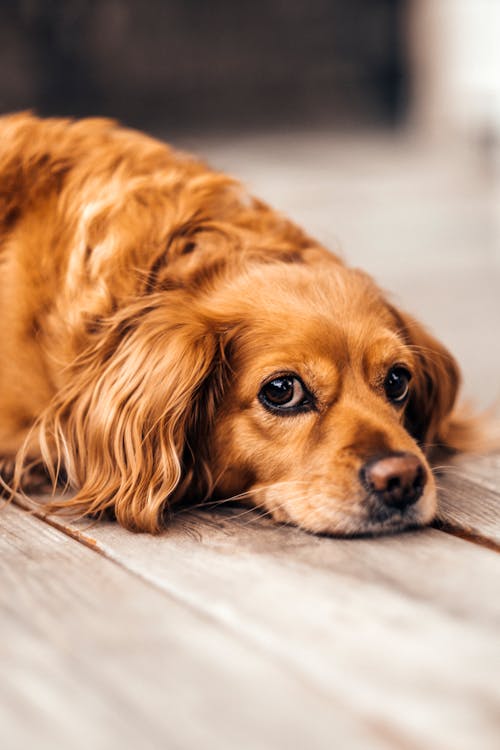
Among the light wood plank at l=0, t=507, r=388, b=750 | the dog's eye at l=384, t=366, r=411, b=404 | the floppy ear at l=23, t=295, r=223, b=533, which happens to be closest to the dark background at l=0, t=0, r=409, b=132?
the floppy ear at l=23, t=295, r=223, b=533

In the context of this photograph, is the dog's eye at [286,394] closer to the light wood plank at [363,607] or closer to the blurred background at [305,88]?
the light wood plank at [363,607]

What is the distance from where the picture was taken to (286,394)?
2307 millimetres

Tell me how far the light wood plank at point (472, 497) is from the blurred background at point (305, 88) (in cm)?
598

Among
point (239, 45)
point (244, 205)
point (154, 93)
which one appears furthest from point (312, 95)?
point (244, 205)

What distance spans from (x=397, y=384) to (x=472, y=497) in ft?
1.06

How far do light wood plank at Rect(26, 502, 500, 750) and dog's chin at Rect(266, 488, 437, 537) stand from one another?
37 mm

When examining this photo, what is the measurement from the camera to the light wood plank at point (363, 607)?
1.35 meters

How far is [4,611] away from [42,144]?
4.90ft

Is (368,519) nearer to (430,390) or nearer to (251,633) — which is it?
(251,633)

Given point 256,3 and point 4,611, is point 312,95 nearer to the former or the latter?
point 256,3

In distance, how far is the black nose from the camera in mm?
2125

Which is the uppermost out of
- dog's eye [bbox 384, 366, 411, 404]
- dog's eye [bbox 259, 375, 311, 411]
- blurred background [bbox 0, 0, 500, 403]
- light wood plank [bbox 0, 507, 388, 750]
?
blurred background [bbox 0, 0, 500, 403]

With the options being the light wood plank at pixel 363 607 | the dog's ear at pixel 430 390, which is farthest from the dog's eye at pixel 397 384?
the light wood plank at pixel 363 607

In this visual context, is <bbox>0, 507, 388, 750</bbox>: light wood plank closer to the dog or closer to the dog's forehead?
the dog
